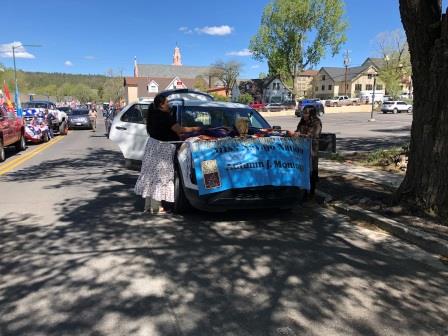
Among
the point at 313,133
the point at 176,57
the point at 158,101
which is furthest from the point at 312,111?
the point at 176,57

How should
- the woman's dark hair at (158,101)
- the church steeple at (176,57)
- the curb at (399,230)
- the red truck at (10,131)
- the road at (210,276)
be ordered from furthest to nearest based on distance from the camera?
1. the church steeple at (176,57)
2. the red truck at (10,131)
3. the woman's dark hair at (158,101)
4. the curb at (399,230)
5. the road at (210,276)

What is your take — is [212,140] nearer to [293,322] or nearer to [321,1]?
[293,322]

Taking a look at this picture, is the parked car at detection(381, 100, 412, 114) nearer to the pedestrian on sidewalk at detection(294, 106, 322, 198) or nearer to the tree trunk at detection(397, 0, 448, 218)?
the pedestrian on sidewalk at detection(294, 106, 322, 198)

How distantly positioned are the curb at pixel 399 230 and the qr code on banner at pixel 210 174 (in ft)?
7.08

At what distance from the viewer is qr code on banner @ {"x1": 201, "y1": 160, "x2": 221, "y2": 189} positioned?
5773 mm

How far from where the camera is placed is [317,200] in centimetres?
761

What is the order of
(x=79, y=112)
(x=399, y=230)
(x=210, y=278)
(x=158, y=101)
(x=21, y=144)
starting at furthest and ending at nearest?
(x=79, y=112) → (x=21, y=144) → (x=158, y=101) → (x=399, y=230) → (x=210, y=278)

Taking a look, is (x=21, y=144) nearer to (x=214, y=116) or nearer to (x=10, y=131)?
(x=10, y=131)

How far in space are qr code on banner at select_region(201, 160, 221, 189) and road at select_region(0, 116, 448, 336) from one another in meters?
0.61

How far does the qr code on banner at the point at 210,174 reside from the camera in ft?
18.9

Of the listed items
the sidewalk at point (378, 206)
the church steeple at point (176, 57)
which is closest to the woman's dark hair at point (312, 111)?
the sidewalk at point (378, 206)

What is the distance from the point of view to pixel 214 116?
7723mm

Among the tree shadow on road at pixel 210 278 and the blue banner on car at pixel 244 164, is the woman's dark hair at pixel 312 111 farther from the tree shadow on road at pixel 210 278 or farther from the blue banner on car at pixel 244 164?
the tree shadow on road at pixel 210 278

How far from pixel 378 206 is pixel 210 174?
2631mm
